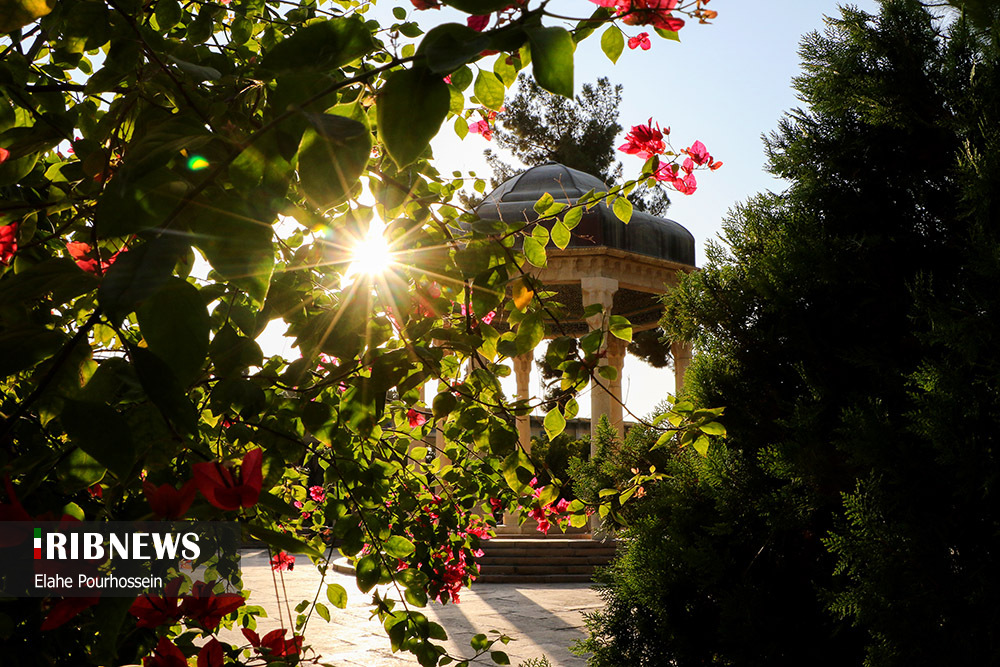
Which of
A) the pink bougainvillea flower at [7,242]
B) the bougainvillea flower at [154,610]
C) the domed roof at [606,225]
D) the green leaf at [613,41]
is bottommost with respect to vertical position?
the bougainvillea flower at [154,610]

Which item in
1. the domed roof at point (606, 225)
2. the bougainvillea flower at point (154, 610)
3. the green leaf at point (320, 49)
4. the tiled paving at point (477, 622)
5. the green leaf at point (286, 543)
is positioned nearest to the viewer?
the green leaf at point (320, 49)

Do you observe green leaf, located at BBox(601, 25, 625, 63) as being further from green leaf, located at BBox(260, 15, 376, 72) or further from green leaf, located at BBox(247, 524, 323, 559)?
green leaf, located at BBox(247, 524, 323, 559)

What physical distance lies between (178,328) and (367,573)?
47.5 inches

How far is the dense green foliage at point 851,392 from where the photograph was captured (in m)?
2.05

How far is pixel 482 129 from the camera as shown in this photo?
266cm

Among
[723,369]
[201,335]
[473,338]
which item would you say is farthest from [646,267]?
[201,335]

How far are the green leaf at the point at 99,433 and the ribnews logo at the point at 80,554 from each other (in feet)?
1.20

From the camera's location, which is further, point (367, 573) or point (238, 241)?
point (367, 573)

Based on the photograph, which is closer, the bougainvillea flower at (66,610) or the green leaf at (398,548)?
the bougainvillea flower at (66,610)

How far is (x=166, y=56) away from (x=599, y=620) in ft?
8.98

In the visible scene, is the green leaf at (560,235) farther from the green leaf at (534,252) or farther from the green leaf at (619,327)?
the green leaf at (619,327)

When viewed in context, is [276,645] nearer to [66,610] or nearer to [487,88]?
[66,610]

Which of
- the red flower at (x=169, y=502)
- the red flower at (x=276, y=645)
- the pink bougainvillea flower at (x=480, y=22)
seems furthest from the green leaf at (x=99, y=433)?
the red flower at (x=276, y=645)

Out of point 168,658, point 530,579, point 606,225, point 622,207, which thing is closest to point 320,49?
point 168,658
